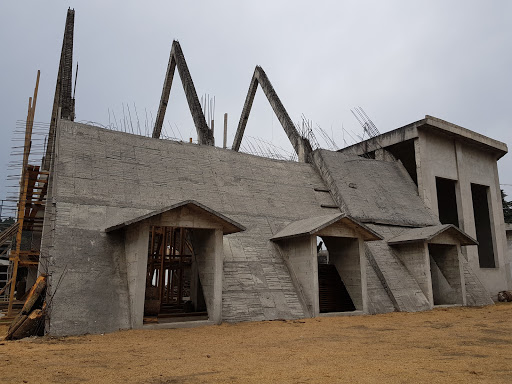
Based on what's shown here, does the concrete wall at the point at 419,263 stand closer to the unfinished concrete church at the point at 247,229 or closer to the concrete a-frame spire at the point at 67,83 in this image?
the unfinished concrete church at the point at 247,229

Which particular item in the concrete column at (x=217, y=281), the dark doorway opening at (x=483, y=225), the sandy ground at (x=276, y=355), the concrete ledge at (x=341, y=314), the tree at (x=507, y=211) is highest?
the tree at (x=507, y=211)

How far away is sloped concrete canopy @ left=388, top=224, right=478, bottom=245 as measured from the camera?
14774 mm

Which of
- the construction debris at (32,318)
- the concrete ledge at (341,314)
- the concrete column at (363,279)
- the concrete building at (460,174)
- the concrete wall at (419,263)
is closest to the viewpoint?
the construction debris at (32,318)

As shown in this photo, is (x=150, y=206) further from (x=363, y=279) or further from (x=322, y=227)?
(x=363, y=279)

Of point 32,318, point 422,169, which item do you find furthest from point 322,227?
point 422,169

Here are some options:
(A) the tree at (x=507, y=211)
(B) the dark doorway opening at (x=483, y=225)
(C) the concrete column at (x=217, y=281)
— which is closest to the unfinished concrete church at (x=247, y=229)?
(C) the concrete column at (x=217, y=281)

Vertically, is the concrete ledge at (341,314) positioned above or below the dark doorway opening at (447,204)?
below

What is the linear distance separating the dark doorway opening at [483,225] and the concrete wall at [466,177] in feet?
2.37

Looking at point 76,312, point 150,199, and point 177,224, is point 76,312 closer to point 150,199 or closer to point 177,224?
point 177,224

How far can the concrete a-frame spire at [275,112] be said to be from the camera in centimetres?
2155

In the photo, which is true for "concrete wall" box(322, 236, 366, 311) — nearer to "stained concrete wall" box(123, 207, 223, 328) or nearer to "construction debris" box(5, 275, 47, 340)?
"stained concrete wall" box(123, 207, 223, 328)

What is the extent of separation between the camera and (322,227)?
476 inches

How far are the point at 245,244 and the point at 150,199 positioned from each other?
10.7 feet

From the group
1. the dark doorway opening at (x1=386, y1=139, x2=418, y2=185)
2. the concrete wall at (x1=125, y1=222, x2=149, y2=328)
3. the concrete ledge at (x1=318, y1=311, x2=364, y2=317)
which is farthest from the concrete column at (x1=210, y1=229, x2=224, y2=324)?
the dark doorway opening at (x1=386, y1=139, x2=418, y2=185)
